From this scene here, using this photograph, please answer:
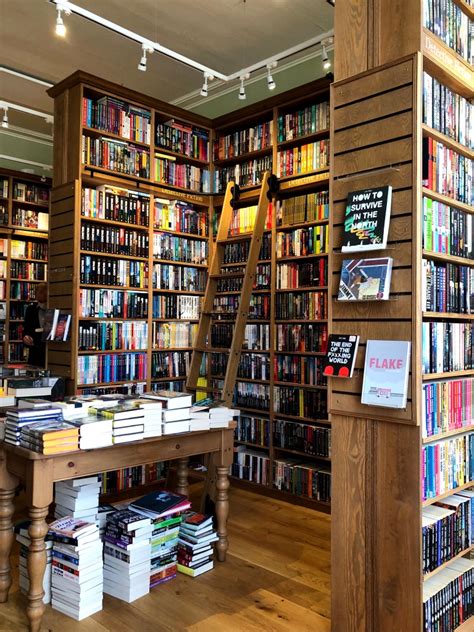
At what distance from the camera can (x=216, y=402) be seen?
3209mm

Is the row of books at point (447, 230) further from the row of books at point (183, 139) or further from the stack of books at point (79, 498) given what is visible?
the row of books at point (183, 139)

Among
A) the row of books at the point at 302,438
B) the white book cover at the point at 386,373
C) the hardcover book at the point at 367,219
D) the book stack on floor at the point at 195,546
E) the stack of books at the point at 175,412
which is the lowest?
the book stack on floor at the point at 195,546

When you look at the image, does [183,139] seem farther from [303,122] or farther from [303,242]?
[303,242]

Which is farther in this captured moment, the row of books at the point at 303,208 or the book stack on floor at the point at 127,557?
the row of books at the point at 303,208

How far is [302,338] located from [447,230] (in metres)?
2.04

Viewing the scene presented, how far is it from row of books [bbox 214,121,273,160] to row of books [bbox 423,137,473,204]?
2305mm

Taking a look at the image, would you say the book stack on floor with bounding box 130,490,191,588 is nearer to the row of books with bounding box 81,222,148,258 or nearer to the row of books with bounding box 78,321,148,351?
the row of books with bounding box 78,321,148,351

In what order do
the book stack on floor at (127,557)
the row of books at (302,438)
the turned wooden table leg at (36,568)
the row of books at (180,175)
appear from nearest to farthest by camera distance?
the turned wooden table leg at (36,568) → the book stack on floor at (127,557) → the row of books at (302,438) → the row of books at (180,175)

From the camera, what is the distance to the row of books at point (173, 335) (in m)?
4.59

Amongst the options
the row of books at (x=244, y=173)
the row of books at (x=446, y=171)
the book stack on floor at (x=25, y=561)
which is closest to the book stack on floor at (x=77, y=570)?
the book stack on floor at (x=25, y=561)

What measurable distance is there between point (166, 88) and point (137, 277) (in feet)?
7.37

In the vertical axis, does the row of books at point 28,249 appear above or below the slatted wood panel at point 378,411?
above

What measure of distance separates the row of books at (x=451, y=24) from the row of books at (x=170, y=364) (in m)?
3.12

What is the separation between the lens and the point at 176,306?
4742 millimetres
